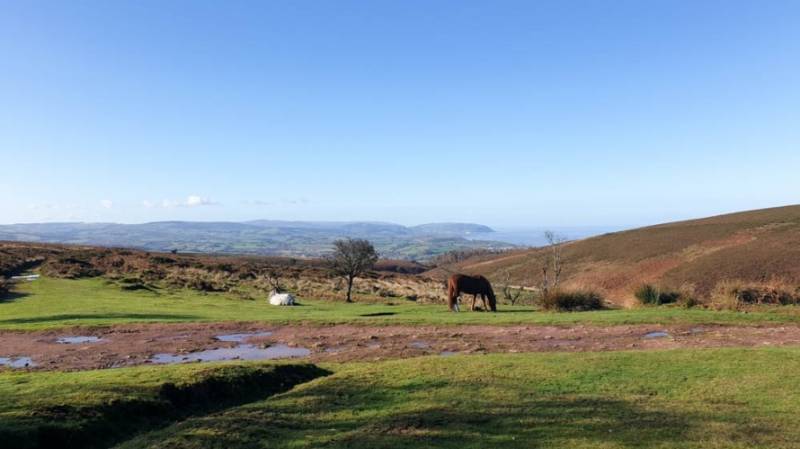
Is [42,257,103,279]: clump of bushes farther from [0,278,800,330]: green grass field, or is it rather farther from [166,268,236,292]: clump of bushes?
[0,278,800,330]: green grass field

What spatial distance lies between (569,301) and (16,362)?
24.6 meters

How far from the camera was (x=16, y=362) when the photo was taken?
54.9 feet

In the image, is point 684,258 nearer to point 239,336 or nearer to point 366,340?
point 366,340

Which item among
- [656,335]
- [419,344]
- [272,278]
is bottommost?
[272,278]

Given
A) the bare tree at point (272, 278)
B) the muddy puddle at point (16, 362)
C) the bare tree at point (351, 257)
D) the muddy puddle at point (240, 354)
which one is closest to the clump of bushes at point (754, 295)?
the muddy puddle at point (240, 354)

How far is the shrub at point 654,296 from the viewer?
103ft

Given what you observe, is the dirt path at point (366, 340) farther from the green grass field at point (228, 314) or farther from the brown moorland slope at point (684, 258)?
the brown moorland slope at point (684, 258)

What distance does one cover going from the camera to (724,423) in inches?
338

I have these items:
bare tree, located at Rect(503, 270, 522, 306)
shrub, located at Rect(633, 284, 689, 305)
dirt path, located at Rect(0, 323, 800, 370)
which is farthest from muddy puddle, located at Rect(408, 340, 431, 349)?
bare tree, located at Rect(503, 270, 522, 306)

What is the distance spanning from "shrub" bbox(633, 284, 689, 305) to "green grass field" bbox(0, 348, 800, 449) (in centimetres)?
1716

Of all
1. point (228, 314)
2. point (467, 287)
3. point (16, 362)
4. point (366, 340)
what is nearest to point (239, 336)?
point (366, 340)

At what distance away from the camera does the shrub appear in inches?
1232

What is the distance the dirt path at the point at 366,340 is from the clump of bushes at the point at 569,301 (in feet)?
27.4

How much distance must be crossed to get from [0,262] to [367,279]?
32898 millimetres
